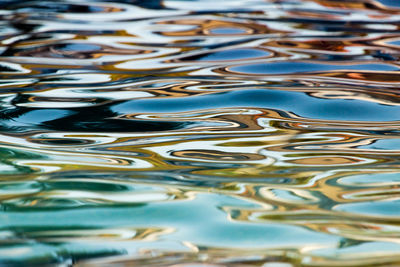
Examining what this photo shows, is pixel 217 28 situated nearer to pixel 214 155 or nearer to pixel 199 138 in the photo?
pixel 199 138

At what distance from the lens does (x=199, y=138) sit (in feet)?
5.25

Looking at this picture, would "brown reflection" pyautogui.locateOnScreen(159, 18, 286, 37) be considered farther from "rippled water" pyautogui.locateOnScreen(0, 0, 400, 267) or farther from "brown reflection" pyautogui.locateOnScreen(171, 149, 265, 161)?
"brown reflection" pyautogui.locateOnScreen(171, 149, 265, 161)

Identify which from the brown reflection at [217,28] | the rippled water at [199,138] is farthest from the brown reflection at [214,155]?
the brown reflection at [217,28]

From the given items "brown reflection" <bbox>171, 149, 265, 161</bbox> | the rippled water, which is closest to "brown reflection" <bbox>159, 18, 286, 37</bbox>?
the rippled water

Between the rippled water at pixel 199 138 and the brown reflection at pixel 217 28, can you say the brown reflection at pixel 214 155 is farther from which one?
the brown reflection at pixel 217 28

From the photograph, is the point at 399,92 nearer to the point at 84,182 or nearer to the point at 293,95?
the point at 293,95

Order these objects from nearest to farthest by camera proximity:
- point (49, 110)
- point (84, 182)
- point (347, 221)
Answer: point (347, 221) < point (84, 182) < point (49, 110)

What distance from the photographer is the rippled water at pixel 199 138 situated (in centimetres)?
97

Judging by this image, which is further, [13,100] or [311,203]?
[13,100]

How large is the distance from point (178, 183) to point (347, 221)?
356 mm

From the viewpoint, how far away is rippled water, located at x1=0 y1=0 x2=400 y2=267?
974mm

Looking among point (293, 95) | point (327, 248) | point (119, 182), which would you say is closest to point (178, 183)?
point (119, 182)

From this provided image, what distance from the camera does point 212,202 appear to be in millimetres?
1143

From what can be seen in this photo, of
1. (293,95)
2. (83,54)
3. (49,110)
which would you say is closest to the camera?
(49,110)
